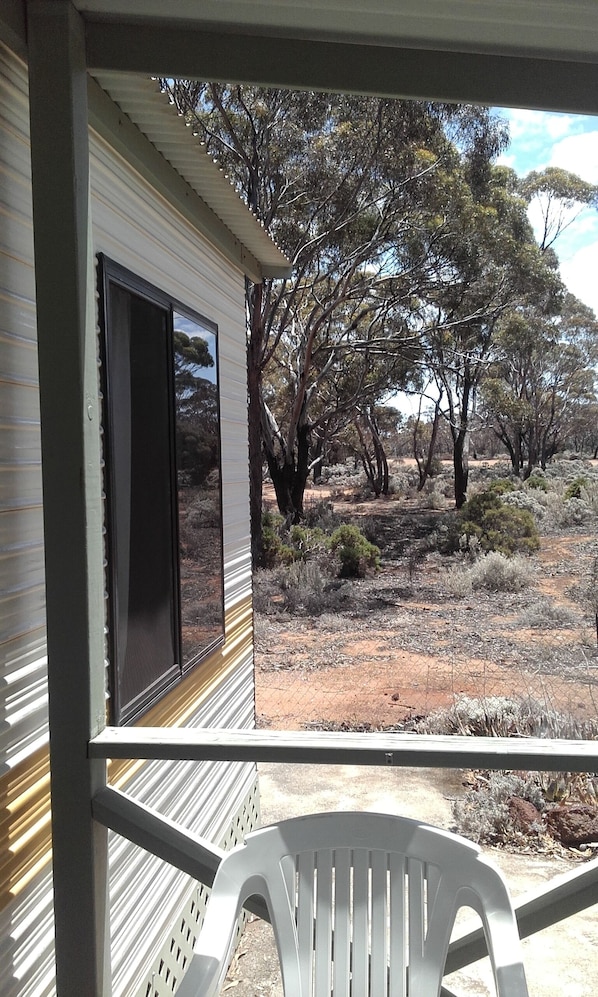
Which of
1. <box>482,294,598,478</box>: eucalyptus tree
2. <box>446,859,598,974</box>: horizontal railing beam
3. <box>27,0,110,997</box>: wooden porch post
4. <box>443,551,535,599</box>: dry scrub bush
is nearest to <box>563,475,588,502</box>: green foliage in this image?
<box>482,294,598,478</box>: eucalyptus tree

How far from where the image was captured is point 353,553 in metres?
13.4

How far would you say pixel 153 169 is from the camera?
2.73m

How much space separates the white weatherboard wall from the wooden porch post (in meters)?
0.10

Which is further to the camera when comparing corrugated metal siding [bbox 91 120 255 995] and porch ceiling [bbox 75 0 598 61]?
corrugated metal siding [bbox 91 120 255 995]

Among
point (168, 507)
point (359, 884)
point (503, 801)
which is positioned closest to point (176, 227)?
point (168, 507)

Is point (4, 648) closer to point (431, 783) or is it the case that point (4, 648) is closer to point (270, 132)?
point (431, 783)

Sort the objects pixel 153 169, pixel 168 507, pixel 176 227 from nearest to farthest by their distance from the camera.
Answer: pixel 153 169, pixel 168 507, pixel 176 227

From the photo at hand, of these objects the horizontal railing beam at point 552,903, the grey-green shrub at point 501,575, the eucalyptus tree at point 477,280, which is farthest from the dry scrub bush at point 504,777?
the eucalyptus tree at point 477,280

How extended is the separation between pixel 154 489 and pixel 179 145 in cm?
118

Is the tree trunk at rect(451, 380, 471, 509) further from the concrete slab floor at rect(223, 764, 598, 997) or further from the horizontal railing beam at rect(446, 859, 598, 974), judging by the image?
the horizontal railing beam at rect(446, 859, 598, 974)

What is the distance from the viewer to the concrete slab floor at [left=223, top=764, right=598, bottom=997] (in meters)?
3.19

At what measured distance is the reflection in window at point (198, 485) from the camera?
312 centimetres

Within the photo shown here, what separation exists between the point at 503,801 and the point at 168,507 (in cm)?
333

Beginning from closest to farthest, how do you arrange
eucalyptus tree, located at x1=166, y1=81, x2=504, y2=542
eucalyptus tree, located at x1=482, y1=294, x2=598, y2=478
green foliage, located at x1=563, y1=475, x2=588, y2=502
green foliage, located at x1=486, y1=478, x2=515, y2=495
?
eucalyptus tree, located at x1=166, y1=81, x2=504, y2=542 < green foliage, located at x1=563, y1=475, x2=588, y2=502 < green foliage, located at x1=486, y1=478, x2=515, y2=495 < eucalyptus tree, located at x1=482, y1=294, x2=598, y2=478
